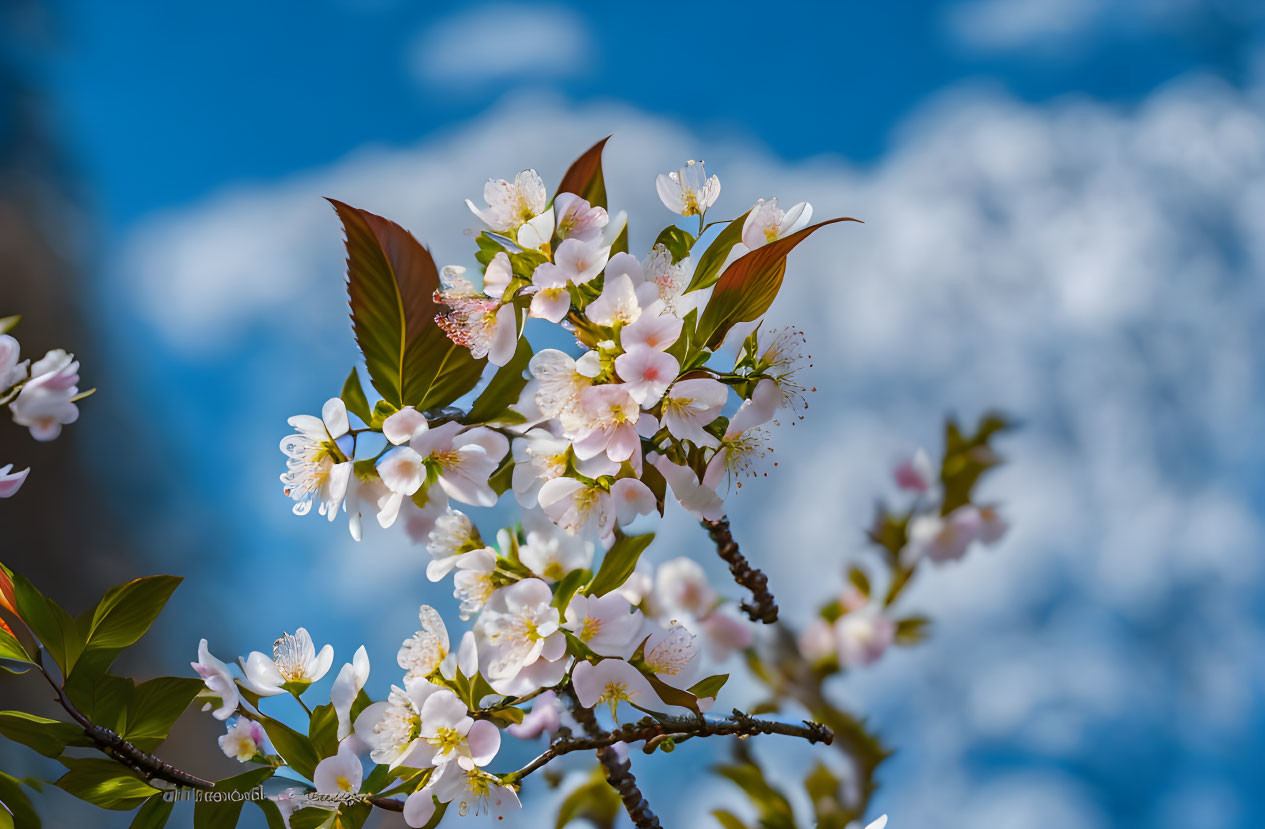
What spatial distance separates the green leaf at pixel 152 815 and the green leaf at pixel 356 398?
213 millimetres

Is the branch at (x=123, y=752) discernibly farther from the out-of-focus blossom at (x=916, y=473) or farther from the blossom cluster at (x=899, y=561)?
the out-of-focus blossom at (x=916, y=473)

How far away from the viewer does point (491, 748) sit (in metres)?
0.32

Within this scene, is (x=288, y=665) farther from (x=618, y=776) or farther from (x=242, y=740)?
(x=618, y=776)

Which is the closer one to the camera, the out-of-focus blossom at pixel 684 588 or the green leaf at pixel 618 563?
the green leaf at pixel 618 563

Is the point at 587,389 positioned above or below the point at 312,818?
above

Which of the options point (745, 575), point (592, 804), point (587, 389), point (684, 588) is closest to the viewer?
point (587, 389)

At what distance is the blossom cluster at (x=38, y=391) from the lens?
15.3 inches

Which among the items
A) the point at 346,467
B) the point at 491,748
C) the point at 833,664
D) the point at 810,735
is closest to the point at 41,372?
the point at 346,467

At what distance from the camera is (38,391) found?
389mm

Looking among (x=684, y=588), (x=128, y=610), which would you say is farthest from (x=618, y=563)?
(x=684, y=588)

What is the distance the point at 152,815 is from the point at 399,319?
0.88 ft

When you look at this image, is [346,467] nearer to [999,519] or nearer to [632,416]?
[632,416]

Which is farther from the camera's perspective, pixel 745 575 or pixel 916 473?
pixel 916 473

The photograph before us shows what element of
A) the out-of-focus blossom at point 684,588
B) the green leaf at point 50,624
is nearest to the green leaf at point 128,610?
the green leaf at point 50,624
